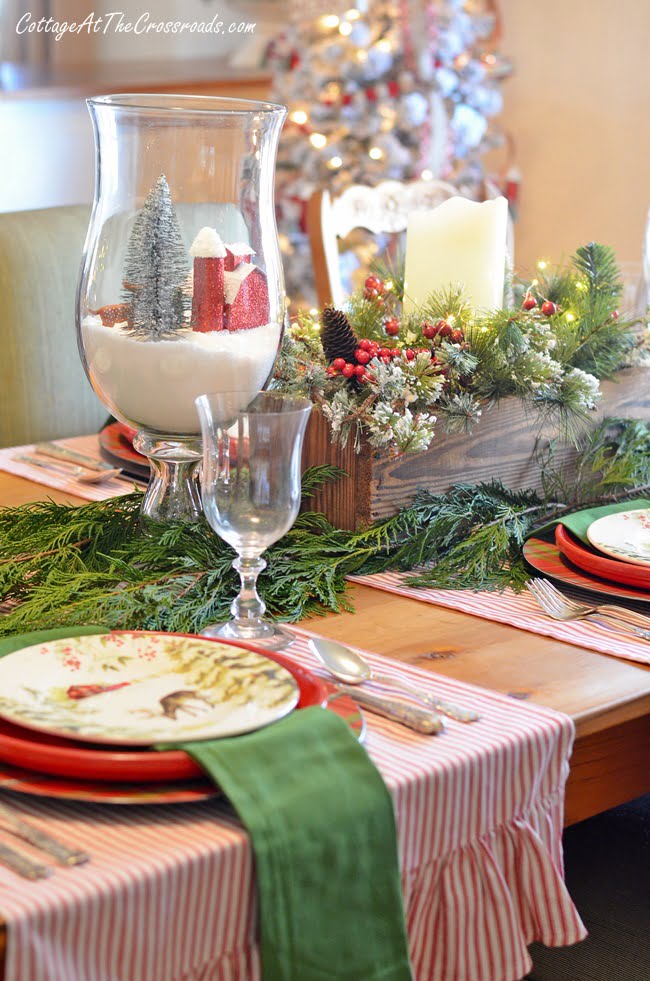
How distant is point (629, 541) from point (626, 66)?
299cm

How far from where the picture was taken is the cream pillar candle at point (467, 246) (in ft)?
3.81

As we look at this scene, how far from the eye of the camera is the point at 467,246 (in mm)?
1167

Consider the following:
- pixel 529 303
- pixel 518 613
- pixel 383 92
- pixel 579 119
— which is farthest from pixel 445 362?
pixel 579 119

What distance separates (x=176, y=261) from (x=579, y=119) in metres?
3.13

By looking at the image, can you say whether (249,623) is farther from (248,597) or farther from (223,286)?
(223,286)

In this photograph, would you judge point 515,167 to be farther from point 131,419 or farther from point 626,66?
point 131,419

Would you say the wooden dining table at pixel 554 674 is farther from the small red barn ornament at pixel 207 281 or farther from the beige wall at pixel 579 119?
the beige wall at pixel 579 119

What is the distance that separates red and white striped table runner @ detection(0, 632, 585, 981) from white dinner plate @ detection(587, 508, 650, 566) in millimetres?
271

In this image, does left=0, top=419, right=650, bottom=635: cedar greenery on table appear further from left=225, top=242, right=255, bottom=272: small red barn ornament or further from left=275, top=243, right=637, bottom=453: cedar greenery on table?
left=225, top=242, right=255, bottom=272: small red barn ornament

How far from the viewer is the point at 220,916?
563mm

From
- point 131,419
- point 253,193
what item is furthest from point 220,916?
point 253,193

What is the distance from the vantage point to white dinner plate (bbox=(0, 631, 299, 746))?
62 cm

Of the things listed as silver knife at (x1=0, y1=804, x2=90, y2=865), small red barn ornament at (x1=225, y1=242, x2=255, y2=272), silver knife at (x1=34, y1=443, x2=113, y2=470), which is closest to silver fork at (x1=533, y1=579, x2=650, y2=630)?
small red barn ornament at (x1=225, y1=242, x2=255, y2=272)

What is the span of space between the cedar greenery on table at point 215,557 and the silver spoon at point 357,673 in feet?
0.35
